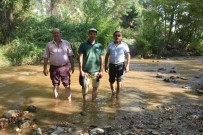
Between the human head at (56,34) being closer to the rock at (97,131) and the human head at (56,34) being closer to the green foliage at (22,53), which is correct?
the rock at (97,131)

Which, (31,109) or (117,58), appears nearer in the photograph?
(31,109)

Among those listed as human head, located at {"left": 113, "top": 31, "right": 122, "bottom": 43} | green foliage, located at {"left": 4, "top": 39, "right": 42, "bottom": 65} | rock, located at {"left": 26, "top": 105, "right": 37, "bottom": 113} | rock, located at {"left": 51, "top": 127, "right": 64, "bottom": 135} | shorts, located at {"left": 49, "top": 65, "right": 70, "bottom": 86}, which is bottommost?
rock, located at {"left": 51, "top": 127, "right": 64, "bottom": 135}

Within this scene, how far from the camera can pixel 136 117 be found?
7.64 metres

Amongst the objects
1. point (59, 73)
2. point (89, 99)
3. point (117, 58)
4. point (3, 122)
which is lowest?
point (3, 122)

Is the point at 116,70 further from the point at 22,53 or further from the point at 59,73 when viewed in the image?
the point at 22,53

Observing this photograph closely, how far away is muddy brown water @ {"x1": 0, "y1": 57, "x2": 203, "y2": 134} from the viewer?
24.7ft

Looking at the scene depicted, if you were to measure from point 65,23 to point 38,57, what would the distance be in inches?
229

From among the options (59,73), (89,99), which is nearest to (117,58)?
(89,99)

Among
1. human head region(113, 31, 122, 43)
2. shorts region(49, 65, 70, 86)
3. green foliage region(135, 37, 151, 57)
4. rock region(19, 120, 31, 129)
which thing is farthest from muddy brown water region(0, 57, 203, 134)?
green foliage region(135, 37, 151, 57)

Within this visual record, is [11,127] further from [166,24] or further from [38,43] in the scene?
[166,24]

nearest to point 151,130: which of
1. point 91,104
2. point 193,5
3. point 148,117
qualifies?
point 148,117

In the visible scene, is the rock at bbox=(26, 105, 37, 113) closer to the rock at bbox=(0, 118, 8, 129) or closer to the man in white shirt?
the man in white shirt

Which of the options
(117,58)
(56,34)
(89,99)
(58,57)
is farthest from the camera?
(89,99)

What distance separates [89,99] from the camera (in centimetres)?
921
